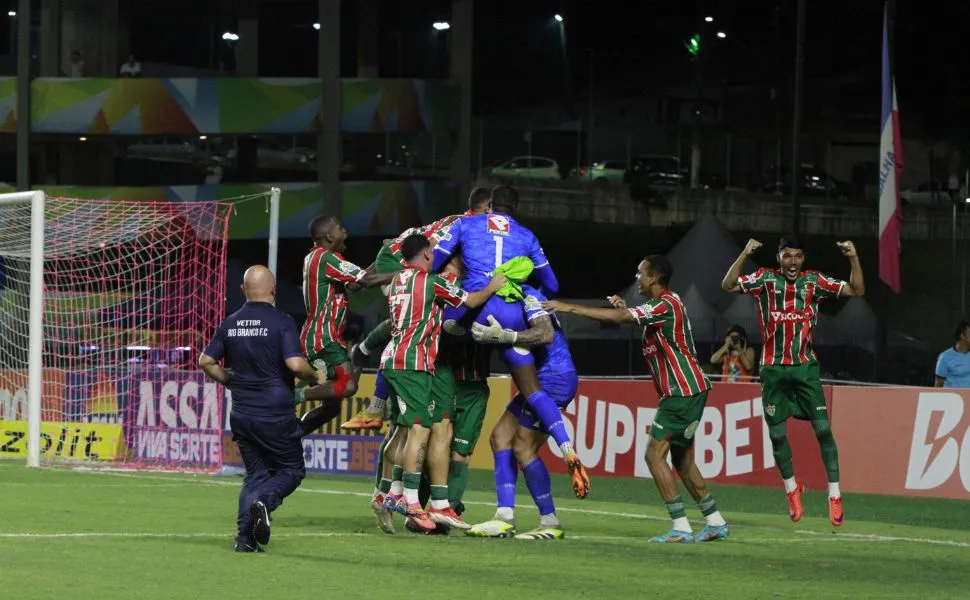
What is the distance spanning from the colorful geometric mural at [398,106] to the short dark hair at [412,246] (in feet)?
121

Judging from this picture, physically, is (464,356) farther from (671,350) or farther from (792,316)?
(792,316)

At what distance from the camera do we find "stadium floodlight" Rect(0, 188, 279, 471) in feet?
70.9

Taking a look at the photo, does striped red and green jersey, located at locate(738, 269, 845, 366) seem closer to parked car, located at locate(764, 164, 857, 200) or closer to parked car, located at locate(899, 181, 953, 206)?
parked car, located at locate(899, 181, 953, 206)

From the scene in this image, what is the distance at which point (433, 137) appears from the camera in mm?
54875

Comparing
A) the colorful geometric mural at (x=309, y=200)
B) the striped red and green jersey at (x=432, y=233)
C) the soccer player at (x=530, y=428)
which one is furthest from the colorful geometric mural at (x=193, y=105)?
the soccer player at (x=530, y=428)

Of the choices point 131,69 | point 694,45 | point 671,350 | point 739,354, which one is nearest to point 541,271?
point 671,350

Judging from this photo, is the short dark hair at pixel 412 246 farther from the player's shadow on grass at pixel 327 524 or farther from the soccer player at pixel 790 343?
the soccer player at pixel 790 343

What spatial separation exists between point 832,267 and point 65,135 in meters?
26.6

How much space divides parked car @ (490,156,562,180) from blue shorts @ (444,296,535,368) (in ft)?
167

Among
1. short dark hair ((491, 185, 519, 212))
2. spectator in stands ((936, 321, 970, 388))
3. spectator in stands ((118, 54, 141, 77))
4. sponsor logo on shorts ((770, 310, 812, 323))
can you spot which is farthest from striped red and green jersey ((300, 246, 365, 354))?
spectator in stands ((118, 54, 141, 77))

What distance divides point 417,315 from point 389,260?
1.18 meters

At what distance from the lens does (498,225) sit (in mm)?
12430

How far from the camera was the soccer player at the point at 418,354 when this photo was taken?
11.8m

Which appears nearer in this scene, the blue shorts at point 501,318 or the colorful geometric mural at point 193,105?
the blue shorts at point 501,318
